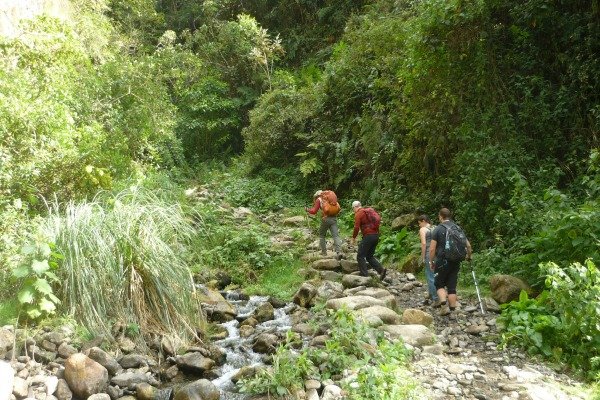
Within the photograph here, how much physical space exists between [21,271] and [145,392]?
6.33ft

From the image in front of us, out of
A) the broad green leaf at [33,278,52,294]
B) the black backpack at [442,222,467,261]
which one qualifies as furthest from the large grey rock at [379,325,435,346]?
the broad green leaf at [33,278,52,294]

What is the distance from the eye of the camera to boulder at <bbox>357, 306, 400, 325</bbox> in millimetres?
6598

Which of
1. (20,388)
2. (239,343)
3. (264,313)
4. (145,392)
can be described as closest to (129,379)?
(145,392)

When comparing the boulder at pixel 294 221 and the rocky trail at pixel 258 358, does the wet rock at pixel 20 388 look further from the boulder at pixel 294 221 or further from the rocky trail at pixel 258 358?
the boulder at pixel 294 221

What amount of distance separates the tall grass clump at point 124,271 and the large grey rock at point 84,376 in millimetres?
601

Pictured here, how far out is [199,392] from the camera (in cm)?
540

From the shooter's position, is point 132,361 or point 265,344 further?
point 265,344

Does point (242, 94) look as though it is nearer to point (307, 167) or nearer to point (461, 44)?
point (307, 167)

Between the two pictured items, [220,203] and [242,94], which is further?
[242,94]

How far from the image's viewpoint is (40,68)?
9688 mm

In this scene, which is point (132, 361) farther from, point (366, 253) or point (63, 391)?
point (366, 253)

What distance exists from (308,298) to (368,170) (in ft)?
21.2

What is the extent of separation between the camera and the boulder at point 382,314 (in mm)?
6598

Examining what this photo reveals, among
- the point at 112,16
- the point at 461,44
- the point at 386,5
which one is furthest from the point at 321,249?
the point at 112,16
